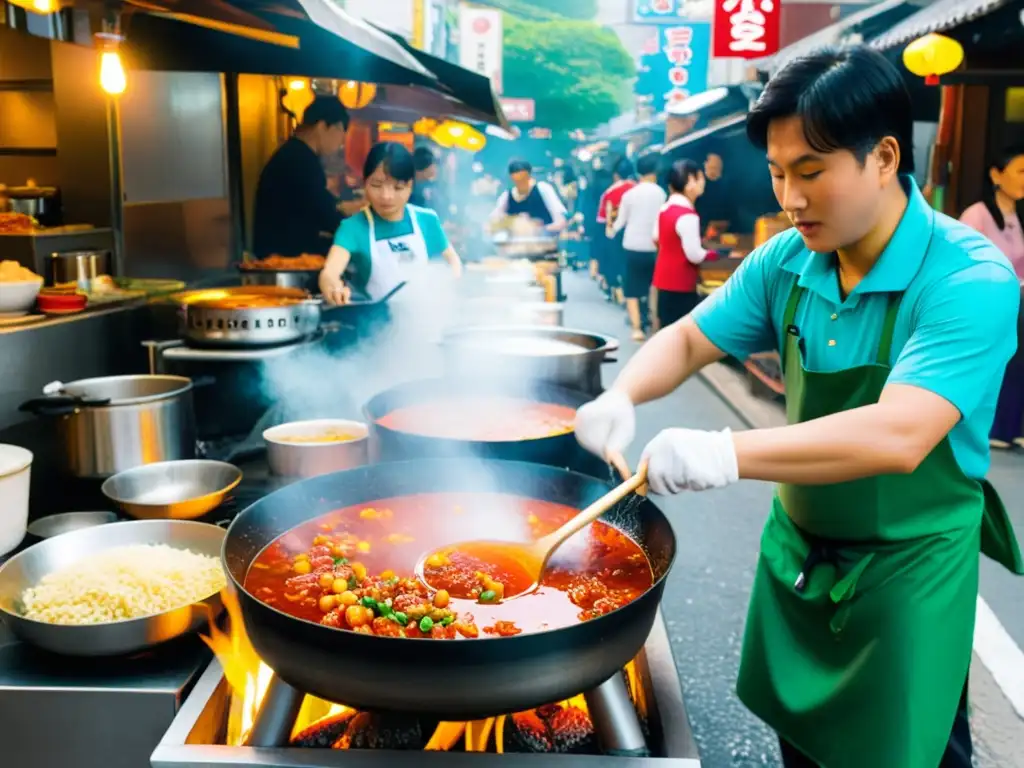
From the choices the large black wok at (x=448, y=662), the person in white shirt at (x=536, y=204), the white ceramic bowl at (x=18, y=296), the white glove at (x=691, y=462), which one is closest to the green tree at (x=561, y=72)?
the person in white shirt at (x=536, y=204)

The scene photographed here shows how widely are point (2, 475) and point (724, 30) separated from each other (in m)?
11.2

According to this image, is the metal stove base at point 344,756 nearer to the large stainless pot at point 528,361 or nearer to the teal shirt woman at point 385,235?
the large stainless pot at point 528,361

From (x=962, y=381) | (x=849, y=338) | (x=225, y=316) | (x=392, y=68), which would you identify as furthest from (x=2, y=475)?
(x=392, y=68)

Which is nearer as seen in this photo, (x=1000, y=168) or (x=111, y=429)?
(x=111, y=429)

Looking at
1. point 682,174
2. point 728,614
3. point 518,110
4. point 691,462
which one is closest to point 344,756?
point 691,462

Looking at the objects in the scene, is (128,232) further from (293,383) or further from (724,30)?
(724,30)

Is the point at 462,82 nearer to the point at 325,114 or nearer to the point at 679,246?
the point at 325,114

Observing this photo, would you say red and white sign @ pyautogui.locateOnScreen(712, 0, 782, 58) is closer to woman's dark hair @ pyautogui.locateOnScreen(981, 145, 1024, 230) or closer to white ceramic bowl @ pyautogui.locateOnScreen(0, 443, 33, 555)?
woman's dark hair @ pyautogui.locateOnScreen(981, 145, 1024, 230)

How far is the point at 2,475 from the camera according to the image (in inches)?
92.4

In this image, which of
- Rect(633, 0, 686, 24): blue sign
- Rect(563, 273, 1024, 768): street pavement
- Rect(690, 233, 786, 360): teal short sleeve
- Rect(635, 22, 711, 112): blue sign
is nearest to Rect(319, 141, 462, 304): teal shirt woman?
Rect(563, 273, 1024, 768): street pavement

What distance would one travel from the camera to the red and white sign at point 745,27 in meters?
11.4

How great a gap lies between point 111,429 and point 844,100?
2323 mm

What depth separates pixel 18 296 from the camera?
4.16m

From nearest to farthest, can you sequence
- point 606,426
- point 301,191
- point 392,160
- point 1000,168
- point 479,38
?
point 606,426, point 392,160, point 301,191, point 1000,168, point 479,38
